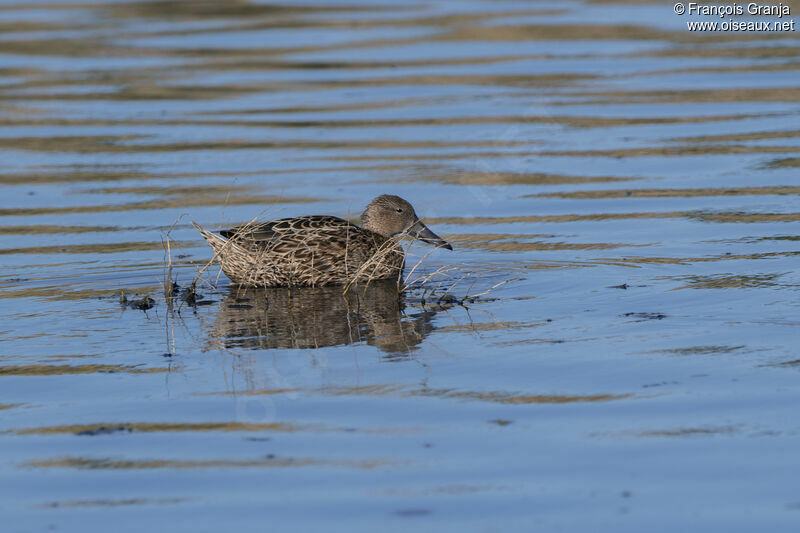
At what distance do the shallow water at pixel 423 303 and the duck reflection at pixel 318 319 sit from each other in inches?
1.6

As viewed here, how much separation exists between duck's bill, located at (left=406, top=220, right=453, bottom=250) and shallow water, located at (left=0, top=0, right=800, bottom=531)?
219 millimetres

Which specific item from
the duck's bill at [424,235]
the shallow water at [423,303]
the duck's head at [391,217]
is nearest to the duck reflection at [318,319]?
the shallow water at [423,303]

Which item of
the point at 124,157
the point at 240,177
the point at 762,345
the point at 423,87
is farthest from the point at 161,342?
the point at 423,87

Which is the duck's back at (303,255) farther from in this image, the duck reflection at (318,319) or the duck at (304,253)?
the duck reflection at (318,319)

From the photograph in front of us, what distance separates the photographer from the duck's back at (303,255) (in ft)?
33.5

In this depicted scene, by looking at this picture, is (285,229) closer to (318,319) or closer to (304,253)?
(304,253)

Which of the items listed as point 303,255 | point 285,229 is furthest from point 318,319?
point 285,229

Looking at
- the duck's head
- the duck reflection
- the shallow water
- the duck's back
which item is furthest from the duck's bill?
the duck reflection

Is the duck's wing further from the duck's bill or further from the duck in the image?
the duck's bill

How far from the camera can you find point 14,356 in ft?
26.8

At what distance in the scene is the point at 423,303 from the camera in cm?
956

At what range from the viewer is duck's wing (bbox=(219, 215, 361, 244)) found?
10.4 metres

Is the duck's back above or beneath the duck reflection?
above

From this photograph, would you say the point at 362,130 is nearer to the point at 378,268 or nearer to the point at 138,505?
the point at 378,268
